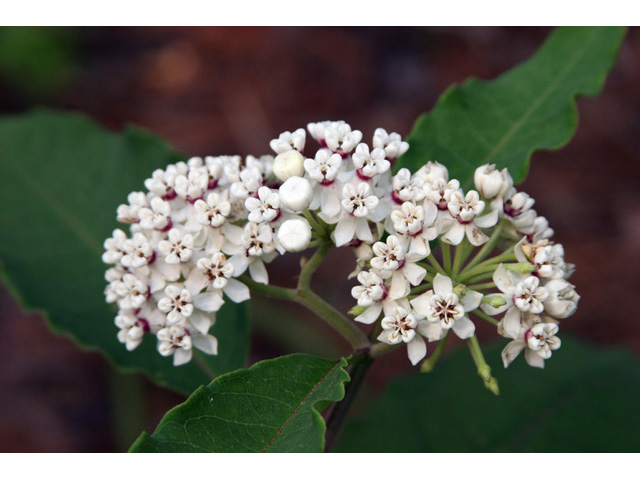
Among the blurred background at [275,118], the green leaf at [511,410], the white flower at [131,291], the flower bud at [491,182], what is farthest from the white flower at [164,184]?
the blurred background at [275,118]

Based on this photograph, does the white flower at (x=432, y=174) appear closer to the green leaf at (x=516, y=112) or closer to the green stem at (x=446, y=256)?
the green stem at (x=446, y=256)

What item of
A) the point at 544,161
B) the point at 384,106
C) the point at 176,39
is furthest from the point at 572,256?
the point at 176,39

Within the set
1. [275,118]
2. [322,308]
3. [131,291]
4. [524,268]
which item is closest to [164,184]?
[131,291]

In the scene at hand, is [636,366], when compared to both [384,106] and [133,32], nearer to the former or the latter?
[384,106]

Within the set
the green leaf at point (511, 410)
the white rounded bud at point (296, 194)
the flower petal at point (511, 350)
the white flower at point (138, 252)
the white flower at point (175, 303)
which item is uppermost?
the white rounded bud at point (296, 194)

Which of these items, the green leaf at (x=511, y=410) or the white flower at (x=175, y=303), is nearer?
the white flower at (x=175, y=303)
